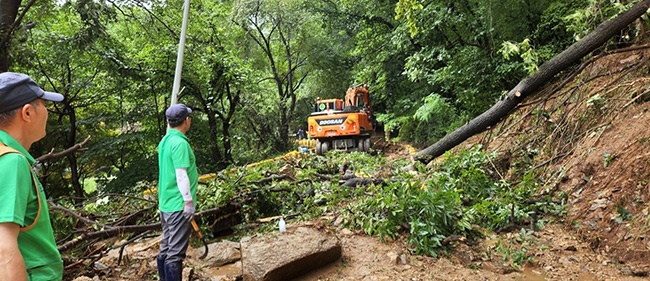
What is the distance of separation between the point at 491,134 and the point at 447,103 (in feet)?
12.7

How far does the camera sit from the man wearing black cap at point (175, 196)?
3340 millimetres

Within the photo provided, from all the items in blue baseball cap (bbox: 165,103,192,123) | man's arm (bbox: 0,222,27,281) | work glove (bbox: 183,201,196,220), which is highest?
blue baseball cap (bbox: 165,103,192,123)

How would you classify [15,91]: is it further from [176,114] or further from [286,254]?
[286,254]

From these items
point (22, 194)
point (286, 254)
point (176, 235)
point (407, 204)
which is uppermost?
point (22, 194)

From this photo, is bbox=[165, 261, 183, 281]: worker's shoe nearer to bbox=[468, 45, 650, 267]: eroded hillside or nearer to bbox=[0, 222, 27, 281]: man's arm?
bbox=[0, 222, 27, 281]: man's arm

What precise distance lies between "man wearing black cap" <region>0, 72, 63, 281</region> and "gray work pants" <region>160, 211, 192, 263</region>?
1787mm

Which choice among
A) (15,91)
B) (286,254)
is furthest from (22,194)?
(286,254)

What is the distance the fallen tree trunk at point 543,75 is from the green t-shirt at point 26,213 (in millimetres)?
7304

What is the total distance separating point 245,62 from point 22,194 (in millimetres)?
13386

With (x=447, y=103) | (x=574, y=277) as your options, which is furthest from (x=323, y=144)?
(x=574, y=277)

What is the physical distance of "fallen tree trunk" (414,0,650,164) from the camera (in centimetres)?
598

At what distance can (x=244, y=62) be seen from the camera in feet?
46.1

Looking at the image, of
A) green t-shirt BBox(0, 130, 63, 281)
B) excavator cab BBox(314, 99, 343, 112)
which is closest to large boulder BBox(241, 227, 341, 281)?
green t-shirt BBox(0, 130, 63, 281)

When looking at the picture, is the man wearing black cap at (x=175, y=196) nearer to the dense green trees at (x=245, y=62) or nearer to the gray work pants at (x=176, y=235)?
the gray work pants at (x=176, y=235)
